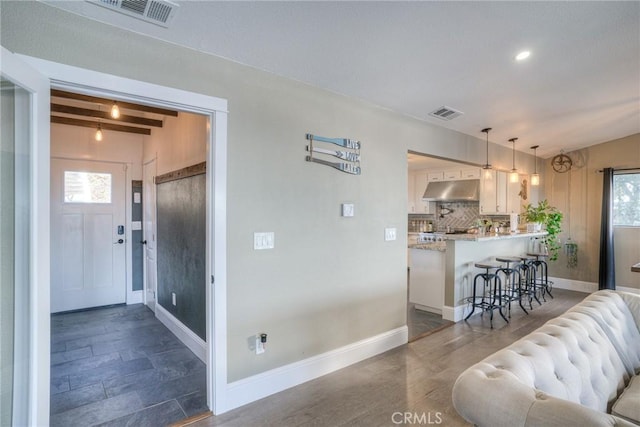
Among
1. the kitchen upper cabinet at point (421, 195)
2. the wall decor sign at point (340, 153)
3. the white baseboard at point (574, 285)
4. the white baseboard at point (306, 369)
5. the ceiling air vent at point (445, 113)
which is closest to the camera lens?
the white baseboard at point (306, 369)

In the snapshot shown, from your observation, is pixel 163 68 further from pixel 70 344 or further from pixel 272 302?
pixel 70 344

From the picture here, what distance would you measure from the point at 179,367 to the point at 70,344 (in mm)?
1463

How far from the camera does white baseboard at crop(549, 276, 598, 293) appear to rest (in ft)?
20.1

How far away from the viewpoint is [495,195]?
6.23 m

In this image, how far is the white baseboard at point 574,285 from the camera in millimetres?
6113

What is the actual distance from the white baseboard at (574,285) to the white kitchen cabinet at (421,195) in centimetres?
284

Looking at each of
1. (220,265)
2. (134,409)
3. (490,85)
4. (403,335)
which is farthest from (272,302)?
(490,85)

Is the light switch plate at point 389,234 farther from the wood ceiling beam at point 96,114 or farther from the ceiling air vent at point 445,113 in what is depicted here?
the wood ceiling beam at point 96,114

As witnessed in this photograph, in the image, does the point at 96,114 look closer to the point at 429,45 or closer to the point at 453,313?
the point at 429,45

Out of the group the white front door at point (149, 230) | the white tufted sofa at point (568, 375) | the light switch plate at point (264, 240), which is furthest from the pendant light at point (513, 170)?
the white front door at point (149, 230)

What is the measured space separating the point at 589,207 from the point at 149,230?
762 cm

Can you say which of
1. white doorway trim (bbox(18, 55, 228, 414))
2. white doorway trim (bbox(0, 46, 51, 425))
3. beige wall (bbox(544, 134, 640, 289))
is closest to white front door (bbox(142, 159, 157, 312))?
white doorway trim (bbox(18, 55, 228, 414))

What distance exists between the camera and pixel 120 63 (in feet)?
6.46

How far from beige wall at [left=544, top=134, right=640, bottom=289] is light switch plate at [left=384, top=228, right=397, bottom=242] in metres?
4.94
